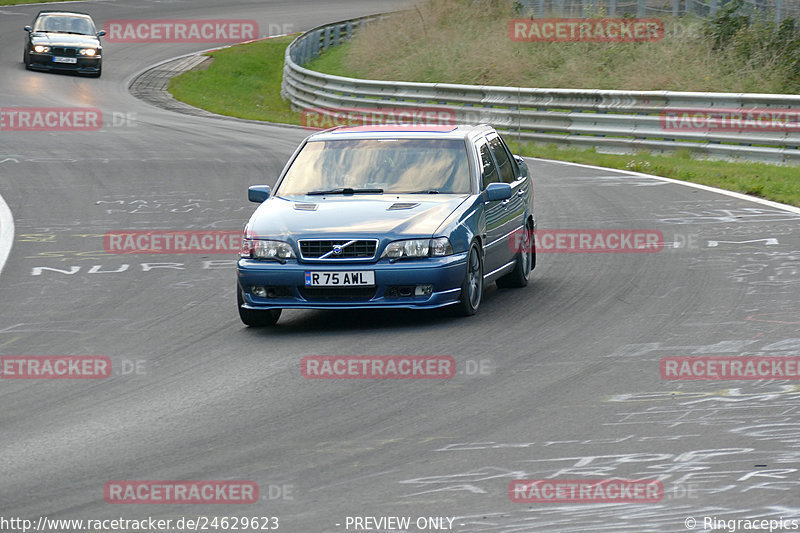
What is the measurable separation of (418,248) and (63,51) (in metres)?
29.8

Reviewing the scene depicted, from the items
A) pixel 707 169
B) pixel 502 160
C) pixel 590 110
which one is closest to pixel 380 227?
pixel 502 160

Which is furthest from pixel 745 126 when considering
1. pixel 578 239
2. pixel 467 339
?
pixel 467 339

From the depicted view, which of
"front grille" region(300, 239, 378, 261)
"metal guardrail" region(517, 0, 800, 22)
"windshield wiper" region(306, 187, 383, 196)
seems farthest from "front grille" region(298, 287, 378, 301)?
"metal guardrail" region(517, 0, 800, 22)

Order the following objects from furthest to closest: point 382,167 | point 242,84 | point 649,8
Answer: point 242,84
point 649,8
point 382,167

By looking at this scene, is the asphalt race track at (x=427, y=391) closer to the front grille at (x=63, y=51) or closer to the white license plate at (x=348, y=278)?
the white license plate at (x=348, y=278)

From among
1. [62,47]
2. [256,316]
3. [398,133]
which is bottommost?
[62,47]

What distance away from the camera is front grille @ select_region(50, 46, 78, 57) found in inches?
1490

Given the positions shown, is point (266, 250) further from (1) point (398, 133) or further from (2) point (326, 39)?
(2) point (326, 39)

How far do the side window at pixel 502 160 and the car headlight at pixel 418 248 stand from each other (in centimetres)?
203

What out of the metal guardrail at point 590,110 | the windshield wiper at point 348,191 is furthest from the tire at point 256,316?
the metal guardrail at point 590,110

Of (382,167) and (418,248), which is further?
(382,167)

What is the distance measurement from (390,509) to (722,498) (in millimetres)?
1414

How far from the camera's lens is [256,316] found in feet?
33.8

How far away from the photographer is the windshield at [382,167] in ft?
36.3
